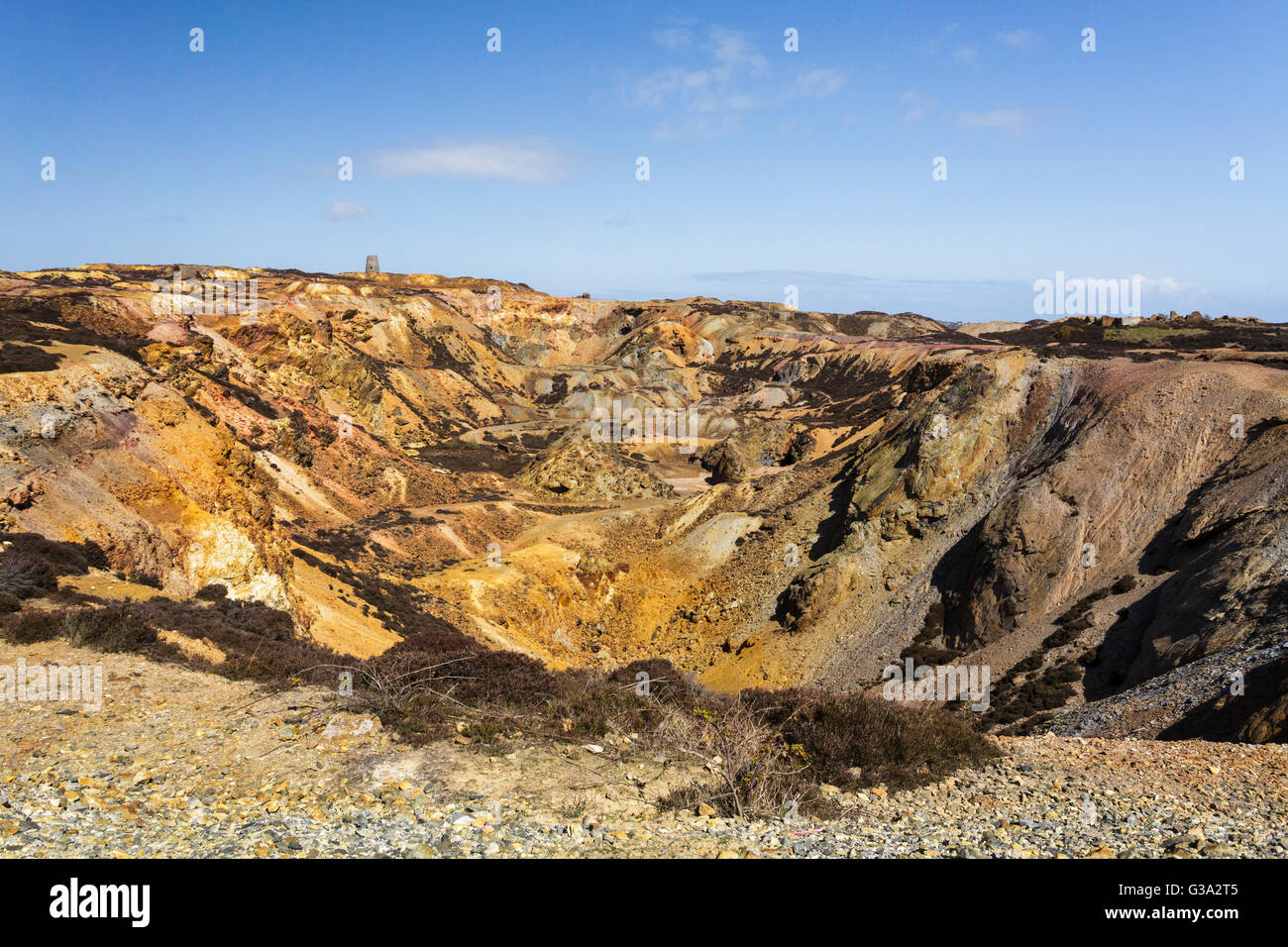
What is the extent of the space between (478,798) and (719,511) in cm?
3652

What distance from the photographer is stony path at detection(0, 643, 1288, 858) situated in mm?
7672

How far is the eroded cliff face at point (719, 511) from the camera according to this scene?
2317cm

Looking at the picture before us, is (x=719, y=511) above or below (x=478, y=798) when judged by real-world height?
below

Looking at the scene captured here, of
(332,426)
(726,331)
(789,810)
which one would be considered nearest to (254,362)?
(332,426)

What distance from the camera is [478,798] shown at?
28.7 feet

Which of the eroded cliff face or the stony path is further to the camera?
the eroded cliff face

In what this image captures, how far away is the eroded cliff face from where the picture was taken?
23.2m

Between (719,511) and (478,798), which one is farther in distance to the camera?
(719,511)

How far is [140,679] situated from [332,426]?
4614cm

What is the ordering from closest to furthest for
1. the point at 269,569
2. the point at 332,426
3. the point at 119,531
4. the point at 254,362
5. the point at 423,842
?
1. the point at 423,842
2. the point at 119,531
3. the point at 269,569
4. the point at 332,426
5. the point at 254,362

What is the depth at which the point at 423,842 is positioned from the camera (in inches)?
297

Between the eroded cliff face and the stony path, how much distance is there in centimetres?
598
